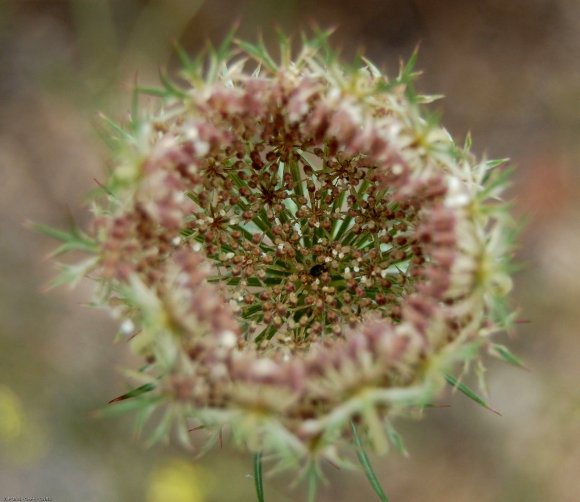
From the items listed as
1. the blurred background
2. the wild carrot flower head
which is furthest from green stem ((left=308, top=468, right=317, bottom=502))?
the blurred background

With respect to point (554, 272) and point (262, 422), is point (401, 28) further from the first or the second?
point (262, 422)

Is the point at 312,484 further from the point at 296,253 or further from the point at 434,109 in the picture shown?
the point at 434,109

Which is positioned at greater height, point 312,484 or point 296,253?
point 296,253

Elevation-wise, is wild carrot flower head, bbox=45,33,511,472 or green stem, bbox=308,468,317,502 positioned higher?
wild carrot flower head, bbox=45,33,511,472

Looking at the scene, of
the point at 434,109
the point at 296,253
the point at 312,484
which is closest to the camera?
the point at 312,484

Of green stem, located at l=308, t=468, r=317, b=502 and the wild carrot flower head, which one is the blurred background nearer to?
the wild carrot flower head

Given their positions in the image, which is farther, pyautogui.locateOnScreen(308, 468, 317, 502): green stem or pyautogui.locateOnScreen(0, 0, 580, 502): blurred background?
pyautogui.locateOnScreen(0, 0, 580, 502): blurred background

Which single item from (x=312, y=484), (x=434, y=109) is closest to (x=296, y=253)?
(x=312, y=484)
